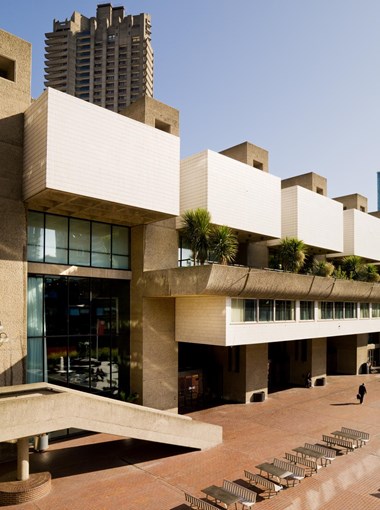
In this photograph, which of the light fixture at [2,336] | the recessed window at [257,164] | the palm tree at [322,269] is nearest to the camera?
the light fixture at [2,336]

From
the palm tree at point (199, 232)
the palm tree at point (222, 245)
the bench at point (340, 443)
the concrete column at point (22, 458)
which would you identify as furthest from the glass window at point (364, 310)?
the concrete column at point (22, 458)

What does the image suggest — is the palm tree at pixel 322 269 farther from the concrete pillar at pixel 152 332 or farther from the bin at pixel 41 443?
the bin at pixel 41 443

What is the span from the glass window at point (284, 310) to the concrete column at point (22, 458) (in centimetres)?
1592

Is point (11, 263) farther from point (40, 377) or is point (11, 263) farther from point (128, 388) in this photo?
point (128, 388)

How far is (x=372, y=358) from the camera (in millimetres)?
46406

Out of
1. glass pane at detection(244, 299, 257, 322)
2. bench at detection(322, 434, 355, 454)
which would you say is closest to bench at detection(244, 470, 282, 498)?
bench at detection(322, 434, 355, 454)

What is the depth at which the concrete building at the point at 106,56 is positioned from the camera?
403 ft

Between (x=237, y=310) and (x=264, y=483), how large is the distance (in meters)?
9.61

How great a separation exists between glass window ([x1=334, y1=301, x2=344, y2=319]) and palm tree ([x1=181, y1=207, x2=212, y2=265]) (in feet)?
45.3

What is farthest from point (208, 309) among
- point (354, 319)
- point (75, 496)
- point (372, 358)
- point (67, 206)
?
point (372, 358)

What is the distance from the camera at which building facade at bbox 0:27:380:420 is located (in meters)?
18.9

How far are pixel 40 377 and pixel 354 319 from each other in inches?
997

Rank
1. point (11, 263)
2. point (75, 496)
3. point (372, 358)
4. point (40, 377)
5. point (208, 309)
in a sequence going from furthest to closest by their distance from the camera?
point (372, 358)
point (208, 309)
point (40, 377)
point (11, 263)
point (75, 496)

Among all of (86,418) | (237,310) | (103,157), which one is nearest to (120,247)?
(103,157)
